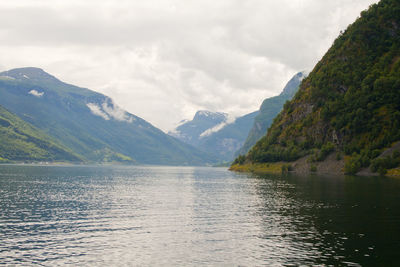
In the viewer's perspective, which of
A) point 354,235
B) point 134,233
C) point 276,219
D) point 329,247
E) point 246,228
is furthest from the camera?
point 276,219

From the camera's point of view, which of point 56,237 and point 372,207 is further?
point 372,207

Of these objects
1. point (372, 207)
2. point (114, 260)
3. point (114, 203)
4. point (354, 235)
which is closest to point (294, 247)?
point (354, 235)

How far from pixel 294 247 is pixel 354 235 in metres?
11.2

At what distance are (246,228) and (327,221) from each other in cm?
1499

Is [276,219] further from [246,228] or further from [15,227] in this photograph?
[15,227]

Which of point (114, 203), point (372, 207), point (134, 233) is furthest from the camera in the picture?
point (114, 203)

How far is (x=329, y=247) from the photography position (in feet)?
161

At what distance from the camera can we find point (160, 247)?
166 feet

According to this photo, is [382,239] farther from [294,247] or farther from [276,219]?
[276,219]

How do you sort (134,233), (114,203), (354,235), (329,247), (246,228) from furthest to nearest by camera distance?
1. (114,203)
2. (246,228)
3. (134,233)
4. (354,235)
5. (329,247)

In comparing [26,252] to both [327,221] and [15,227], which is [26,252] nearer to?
[15,227]

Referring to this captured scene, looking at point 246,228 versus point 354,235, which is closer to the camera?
point 354,235

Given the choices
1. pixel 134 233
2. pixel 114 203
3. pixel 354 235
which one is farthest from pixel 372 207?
pixel 114 203

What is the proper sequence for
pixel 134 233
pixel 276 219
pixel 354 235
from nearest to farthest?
pixel 354 235 → pixel 134 233 → pixel 276 219
